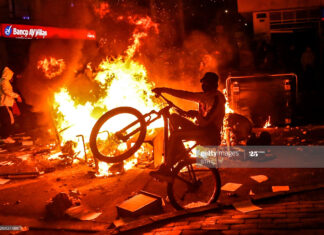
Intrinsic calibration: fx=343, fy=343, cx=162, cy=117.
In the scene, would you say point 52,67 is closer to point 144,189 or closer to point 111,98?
point 111,98

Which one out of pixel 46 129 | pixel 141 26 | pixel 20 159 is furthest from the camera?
pixel 141 26

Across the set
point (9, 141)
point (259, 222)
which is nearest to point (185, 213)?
point (259, 222)

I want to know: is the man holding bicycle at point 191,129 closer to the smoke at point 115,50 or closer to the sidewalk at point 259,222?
the sidewalk at point 259,222

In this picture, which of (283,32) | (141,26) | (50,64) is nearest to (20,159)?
(50,64)

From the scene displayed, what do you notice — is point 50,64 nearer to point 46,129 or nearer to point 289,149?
point 46,129

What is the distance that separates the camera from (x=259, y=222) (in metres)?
4.97

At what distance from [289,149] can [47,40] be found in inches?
513

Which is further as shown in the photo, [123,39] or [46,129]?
[123,39]

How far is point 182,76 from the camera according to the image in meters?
16.1

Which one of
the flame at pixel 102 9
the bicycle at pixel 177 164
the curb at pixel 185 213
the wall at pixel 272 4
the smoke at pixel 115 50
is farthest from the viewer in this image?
the wall at pixel 272 4
